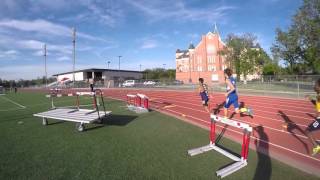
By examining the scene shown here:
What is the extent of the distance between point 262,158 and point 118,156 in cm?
301

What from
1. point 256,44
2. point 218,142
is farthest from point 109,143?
point 256,44

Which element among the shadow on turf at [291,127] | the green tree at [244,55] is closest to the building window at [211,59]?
the green tree at [244,55]

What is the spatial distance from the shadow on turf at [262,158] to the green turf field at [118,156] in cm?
2

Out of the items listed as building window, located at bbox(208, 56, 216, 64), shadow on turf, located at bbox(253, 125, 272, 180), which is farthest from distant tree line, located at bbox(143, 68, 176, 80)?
shadow on turf, located at bbox(253, 125, 272, 180)

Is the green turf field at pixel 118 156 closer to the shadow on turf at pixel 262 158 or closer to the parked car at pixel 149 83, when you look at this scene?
the shadow on turf at pixel 262 158

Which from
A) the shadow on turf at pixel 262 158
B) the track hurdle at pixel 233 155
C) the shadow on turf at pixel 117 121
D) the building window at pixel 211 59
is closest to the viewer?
the shadow on turf at pixel 262 158

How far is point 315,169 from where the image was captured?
5023 millimetres

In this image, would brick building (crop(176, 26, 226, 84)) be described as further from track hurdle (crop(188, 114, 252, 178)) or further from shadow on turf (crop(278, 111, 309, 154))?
track hurdle (crop(188, 114, 252, 178))

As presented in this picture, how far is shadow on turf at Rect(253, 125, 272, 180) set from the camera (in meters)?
4.72

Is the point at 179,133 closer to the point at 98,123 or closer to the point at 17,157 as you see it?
the point at 98,123

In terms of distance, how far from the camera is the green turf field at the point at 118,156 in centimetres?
476

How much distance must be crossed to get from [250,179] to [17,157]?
15.4ft

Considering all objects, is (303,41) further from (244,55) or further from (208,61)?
(208,61)

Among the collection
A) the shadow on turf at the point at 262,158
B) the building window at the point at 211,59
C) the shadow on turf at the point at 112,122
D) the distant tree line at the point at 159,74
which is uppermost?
the building window at the point at 211,59
